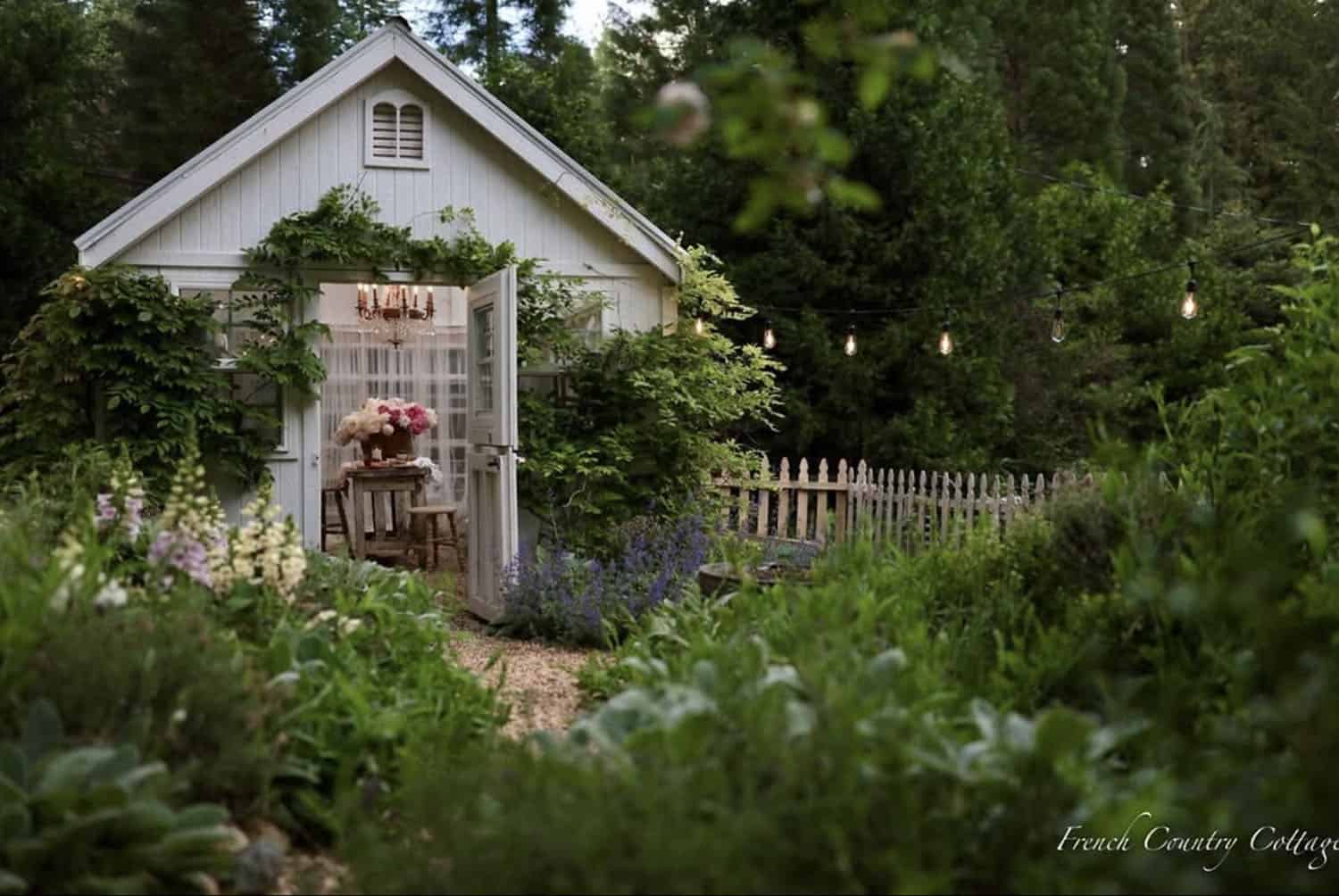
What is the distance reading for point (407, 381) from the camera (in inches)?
552

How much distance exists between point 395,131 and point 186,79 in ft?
26.4

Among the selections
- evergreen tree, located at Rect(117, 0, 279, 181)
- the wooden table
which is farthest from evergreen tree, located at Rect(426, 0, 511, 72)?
the wooden table

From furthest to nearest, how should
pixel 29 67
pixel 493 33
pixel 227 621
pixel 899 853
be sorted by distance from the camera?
1. pixel 493 33
2. pixel 29 67
3. pixel 227 621
4. pixel 899 853

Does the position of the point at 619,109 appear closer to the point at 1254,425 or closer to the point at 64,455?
the point at 64,455

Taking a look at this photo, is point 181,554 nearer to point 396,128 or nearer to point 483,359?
point 483,359

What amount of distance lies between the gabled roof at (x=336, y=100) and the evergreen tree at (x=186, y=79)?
24.4ft

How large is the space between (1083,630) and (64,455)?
22.0 feet

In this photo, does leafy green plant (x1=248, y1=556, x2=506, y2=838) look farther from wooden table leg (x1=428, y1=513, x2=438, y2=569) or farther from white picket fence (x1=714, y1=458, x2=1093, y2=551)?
wooden table leg (x1=428, y1=513, x2=438, y2=569)

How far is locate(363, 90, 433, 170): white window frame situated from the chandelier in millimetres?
3536

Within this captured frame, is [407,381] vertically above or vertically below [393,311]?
below

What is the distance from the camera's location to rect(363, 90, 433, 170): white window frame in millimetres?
9000

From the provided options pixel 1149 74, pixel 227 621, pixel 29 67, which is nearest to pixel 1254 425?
pixel 227 621

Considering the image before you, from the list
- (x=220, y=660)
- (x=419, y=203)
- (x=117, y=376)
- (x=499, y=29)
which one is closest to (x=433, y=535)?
(x=419, y=203)

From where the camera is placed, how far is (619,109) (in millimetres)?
18141
